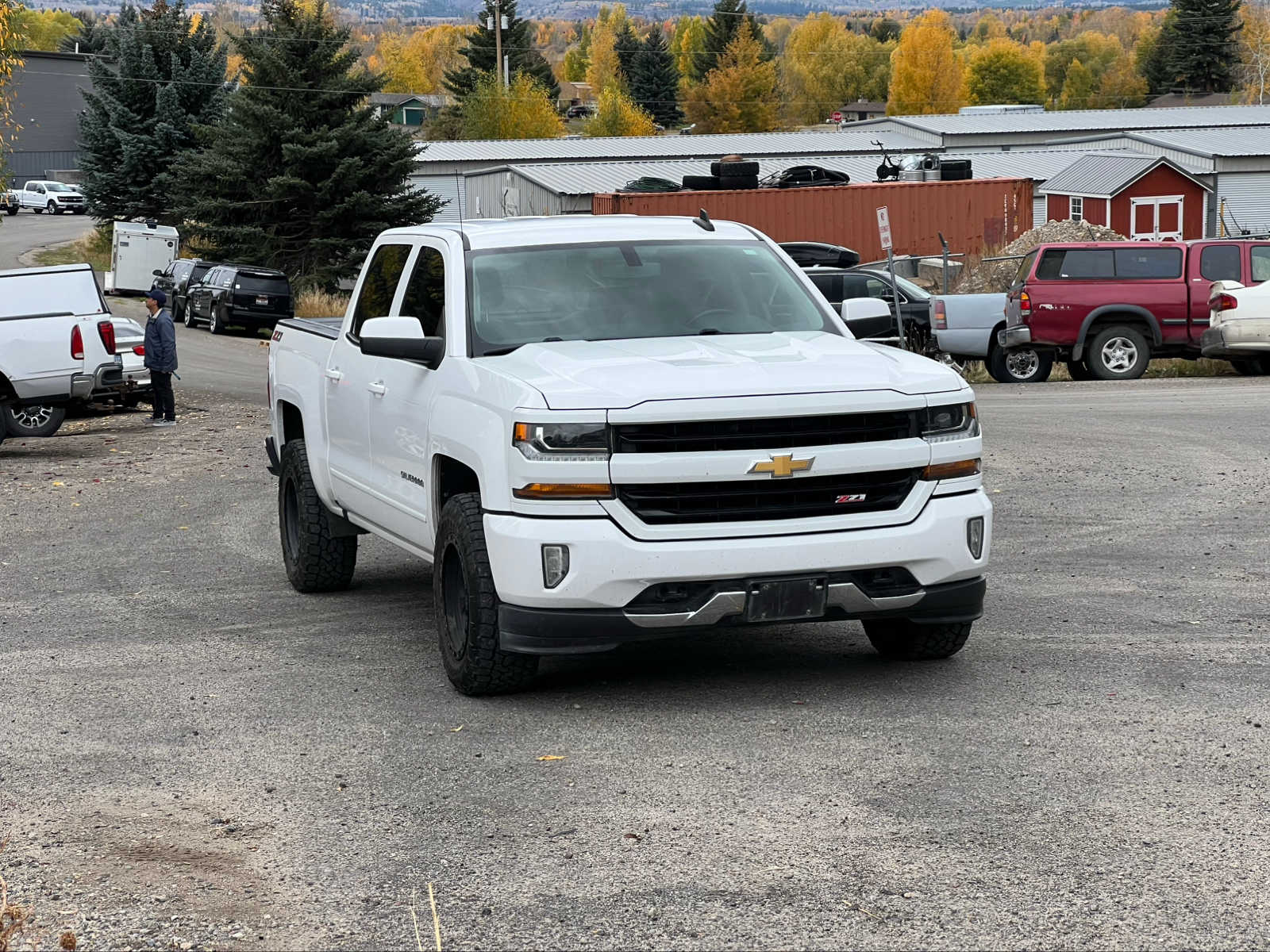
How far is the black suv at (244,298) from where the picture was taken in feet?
135

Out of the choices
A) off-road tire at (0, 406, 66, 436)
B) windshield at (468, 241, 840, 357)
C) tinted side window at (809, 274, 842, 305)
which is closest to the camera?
windshield at (468, 241, 840, 357)

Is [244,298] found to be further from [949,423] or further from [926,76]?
[926,76]

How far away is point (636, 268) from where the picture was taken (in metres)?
7.95

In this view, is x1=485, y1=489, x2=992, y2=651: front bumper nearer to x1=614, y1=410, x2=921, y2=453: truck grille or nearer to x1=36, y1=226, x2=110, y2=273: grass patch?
x1=614, y1=410, x2=921, y2=453: truck grille

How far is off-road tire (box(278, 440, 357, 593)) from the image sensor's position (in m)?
9.65

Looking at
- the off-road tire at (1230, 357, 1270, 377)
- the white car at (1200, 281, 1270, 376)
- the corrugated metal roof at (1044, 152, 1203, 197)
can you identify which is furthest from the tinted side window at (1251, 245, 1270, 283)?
the corrugated metal roof at (1044, 152, 1203, 197)

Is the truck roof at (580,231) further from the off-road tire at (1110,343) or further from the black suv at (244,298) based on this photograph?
the black suv at (244,298)

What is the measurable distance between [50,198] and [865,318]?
263ft

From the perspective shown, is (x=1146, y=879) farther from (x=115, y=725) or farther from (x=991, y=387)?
(x=991, y=387)

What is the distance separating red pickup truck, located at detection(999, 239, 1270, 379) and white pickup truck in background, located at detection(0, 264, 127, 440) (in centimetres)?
1230

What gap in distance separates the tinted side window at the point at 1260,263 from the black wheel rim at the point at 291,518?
56.9 ft

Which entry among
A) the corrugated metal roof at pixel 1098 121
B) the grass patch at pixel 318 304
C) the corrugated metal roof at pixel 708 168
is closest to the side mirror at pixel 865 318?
the grass patch at pixel 318 304

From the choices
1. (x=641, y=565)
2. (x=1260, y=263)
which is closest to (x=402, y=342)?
(x=641, y=565)

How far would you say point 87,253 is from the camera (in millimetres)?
60531
